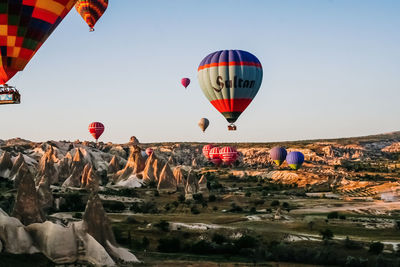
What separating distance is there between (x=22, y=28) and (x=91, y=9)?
24.7 metres

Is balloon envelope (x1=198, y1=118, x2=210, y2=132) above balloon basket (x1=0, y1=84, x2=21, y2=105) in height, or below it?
above

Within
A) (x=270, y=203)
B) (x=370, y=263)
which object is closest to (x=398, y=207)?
(x=270, y=203)

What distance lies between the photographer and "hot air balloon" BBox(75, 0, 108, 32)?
58.1 m

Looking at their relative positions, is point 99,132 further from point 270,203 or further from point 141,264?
point 141,264

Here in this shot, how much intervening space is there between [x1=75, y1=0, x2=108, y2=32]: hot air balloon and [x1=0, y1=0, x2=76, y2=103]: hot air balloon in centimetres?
2225

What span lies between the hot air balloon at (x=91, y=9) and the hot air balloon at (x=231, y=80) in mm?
14595

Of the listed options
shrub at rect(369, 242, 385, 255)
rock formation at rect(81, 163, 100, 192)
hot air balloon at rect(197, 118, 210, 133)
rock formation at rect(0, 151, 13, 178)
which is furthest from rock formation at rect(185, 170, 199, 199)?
hot air balloon at rect(197, 118, 210, 133)

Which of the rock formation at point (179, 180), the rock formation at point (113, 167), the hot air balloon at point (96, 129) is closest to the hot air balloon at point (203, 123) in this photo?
the hot air balloon at point (96, 129)

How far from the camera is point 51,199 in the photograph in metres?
52.3

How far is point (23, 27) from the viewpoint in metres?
34.6

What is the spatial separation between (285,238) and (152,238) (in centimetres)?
935

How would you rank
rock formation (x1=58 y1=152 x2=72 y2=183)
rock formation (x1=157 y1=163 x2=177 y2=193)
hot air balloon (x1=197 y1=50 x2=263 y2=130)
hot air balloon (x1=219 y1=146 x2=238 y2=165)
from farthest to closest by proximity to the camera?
hot air balloon (x1=219 y1=146 x2=238 y2=165)
rock formation (x1=58 y1=152 x2=72 y2=183)
rock formation (x1=157 y1=163 x2=177 y2=193)
hot air balloon (x1=197 y1=50 x2=263 y2=130)

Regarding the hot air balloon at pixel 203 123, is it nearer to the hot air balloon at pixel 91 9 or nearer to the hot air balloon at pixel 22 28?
the hot air balloon at pixel 91 9

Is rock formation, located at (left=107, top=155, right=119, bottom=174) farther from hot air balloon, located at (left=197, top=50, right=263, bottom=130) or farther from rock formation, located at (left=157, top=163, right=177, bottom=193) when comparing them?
hot air balloon, located at (left=197, top=50, right=263, bottom=130)
